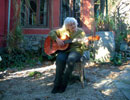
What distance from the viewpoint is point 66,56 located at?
296cm

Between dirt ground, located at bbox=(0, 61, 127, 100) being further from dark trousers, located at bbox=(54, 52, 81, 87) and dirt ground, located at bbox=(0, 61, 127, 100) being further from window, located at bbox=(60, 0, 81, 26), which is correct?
window, located at bbox=(60, 0, 81, 26)

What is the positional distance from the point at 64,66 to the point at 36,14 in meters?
4.26

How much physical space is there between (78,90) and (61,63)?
593 mm

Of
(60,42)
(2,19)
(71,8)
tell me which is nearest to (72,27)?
(60,42)

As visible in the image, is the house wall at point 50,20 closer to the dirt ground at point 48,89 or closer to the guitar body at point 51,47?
the dirt ground at point 48,89

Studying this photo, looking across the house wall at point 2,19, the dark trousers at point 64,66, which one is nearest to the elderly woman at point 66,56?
the dark trousers at point 64,66

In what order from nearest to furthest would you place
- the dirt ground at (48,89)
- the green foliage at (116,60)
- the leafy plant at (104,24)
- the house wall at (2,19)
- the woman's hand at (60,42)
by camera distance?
1. the dirt ground at (48,89)
2. the woman's hand at (60,42)
3. the green foliage at (116,60)
4. the house wall at (2,19)
5. the leafy plant at (104,24)

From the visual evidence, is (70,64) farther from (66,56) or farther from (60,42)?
(60,42)

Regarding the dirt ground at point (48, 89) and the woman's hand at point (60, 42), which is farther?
the woman's hand at point (60, 42)

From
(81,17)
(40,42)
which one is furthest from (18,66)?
(81,17)


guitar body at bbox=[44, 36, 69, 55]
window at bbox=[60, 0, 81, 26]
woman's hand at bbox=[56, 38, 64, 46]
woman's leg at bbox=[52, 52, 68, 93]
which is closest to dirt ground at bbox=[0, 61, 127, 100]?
woman's leg at bbox=[52, 52, 68, 93]

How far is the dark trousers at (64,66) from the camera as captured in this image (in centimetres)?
282

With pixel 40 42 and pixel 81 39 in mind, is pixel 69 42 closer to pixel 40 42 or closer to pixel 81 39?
pixel 81 39

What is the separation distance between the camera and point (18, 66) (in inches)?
205
